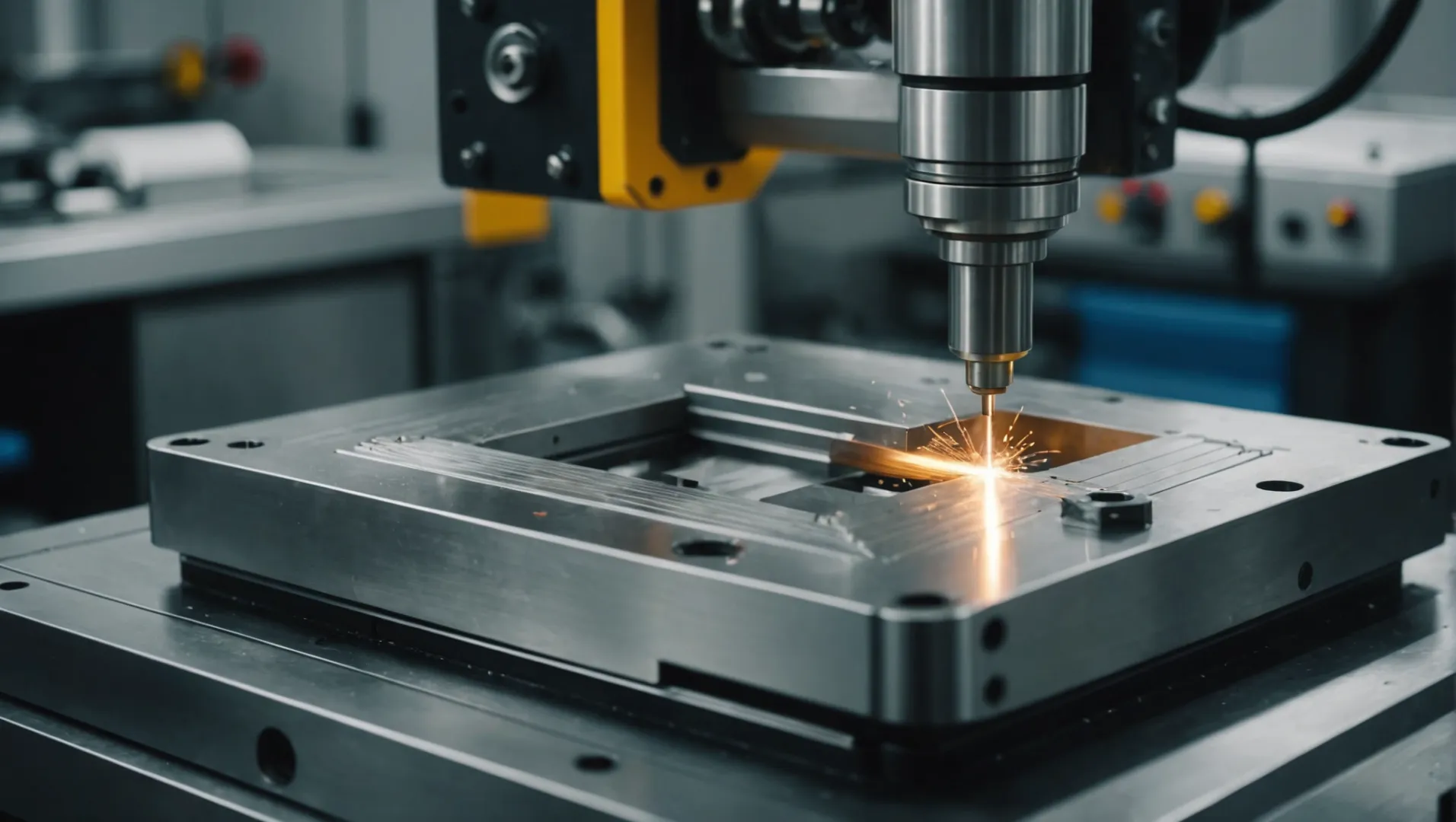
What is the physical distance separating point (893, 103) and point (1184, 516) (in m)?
0.28

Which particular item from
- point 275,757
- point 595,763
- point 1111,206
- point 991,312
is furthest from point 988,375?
point 1111,206

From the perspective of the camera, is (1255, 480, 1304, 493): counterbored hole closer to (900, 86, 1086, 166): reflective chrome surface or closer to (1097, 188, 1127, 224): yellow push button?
(900, 86, 1086, 166): reflective chrome surface

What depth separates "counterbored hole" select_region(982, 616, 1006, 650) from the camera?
75 centimetres

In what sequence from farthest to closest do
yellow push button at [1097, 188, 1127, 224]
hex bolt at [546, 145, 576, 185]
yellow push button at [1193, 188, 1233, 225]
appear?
yellow push button at [1097, 188, 1127, 224], yellow push button at [1193, 188, 1233, 225], hex bolt at [546, 145, 576, 185]

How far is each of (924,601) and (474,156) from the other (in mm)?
500

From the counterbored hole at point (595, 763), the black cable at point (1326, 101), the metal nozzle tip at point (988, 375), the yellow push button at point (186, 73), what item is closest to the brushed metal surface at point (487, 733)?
the counterbored hole at point (595, 763)

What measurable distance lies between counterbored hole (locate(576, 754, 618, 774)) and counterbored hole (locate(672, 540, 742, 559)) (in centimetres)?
10

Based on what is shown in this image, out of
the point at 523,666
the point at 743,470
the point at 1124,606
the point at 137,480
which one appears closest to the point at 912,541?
the point at 1124,606

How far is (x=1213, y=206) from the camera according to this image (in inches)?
106

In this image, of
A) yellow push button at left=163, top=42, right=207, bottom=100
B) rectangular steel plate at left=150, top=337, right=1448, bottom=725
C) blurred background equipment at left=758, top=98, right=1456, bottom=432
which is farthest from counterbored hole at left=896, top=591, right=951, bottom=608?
yellow push button at left=163, top=42, right=207, bottom=100

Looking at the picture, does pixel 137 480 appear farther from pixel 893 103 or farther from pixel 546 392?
pixel 893 103

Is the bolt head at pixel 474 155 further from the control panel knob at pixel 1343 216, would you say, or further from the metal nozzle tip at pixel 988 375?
the control panel knob at pixel 1343 216

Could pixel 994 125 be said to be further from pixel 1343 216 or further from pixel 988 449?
pixel 1343 216

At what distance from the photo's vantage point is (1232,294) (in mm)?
2781
